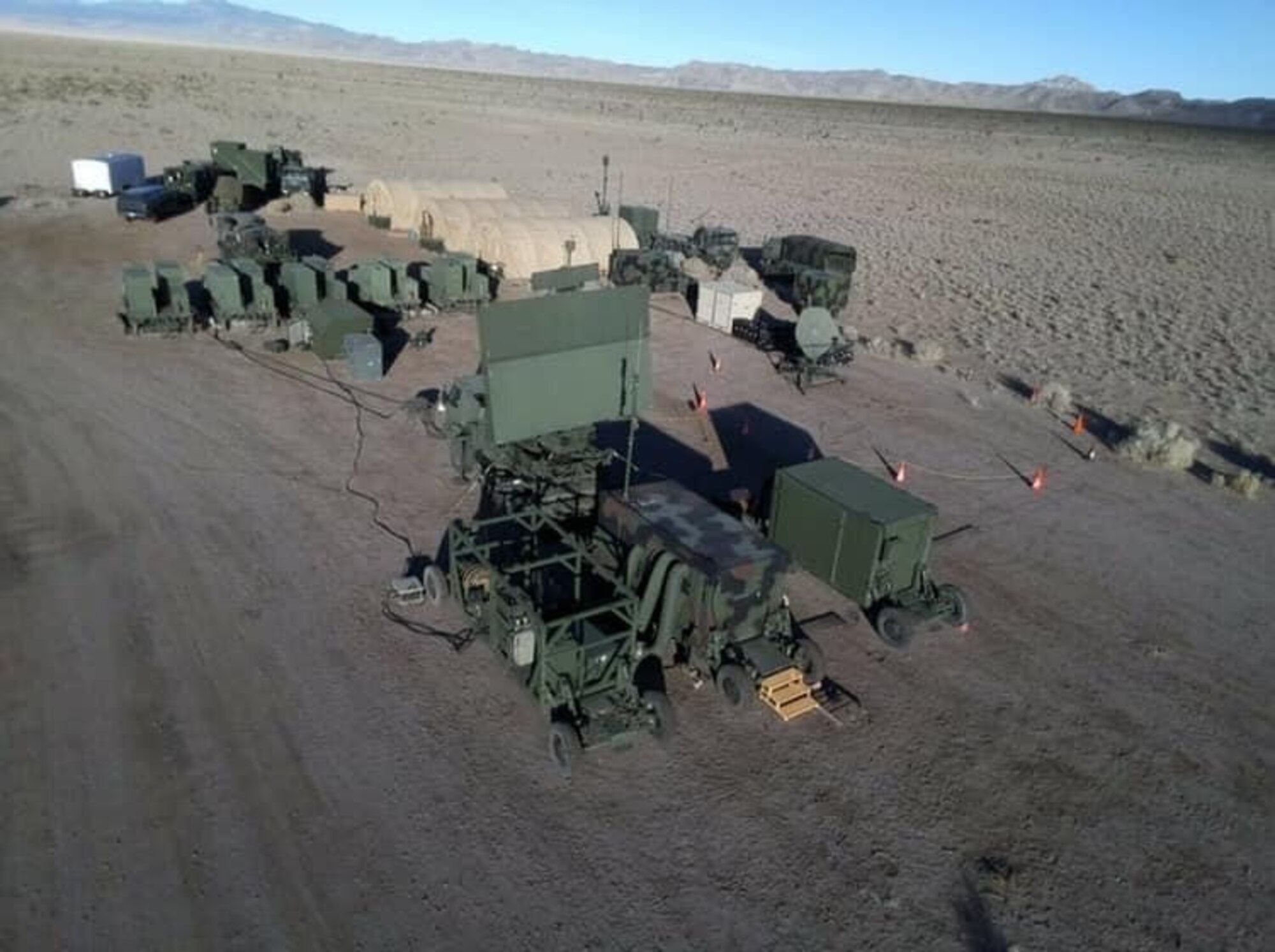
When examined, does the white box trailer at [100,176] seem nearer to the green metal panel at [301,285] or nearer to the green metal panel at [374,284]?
the green metal panel at [301,285]

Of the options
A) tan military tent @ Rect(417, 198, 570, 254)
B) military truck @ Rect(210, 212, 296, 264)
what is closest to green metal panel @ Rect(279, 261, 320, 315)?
military truck @ Rect(210, 212, 296, 264)

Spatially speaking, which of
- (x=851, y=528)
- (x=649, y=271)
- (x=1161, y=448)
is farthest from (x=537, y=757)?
(x=649, y=271)

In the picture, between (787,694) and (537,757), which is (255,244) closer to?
(537,757)

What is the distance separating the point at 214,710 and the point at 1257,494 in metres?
23.2

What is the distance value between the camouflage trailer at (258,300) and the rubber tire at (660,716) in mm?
21934

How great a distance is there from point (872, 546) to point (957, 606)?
1.99 meters

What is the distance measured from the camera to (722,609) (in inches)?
553

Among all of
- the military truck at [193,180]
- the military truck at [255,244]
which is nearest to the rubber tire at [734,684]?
the military truck at [255,244]

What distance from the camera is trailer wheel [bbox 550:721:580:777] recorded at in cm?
1264

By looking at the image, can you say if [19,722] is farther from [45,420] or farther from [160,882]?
[45,420]

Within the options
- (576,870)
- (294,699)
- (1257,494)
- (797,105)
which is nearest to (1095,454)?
(1257,494)

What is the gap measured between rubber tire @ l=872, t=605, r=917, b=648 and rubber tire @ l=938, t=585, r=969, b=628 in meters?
0.78

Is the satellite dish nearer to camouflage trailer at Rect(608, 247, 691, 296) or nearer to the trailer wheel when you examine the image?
camouflage trailer at Rect(608, 247, 691, 296)

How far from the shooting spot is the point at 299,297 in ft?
98.9
